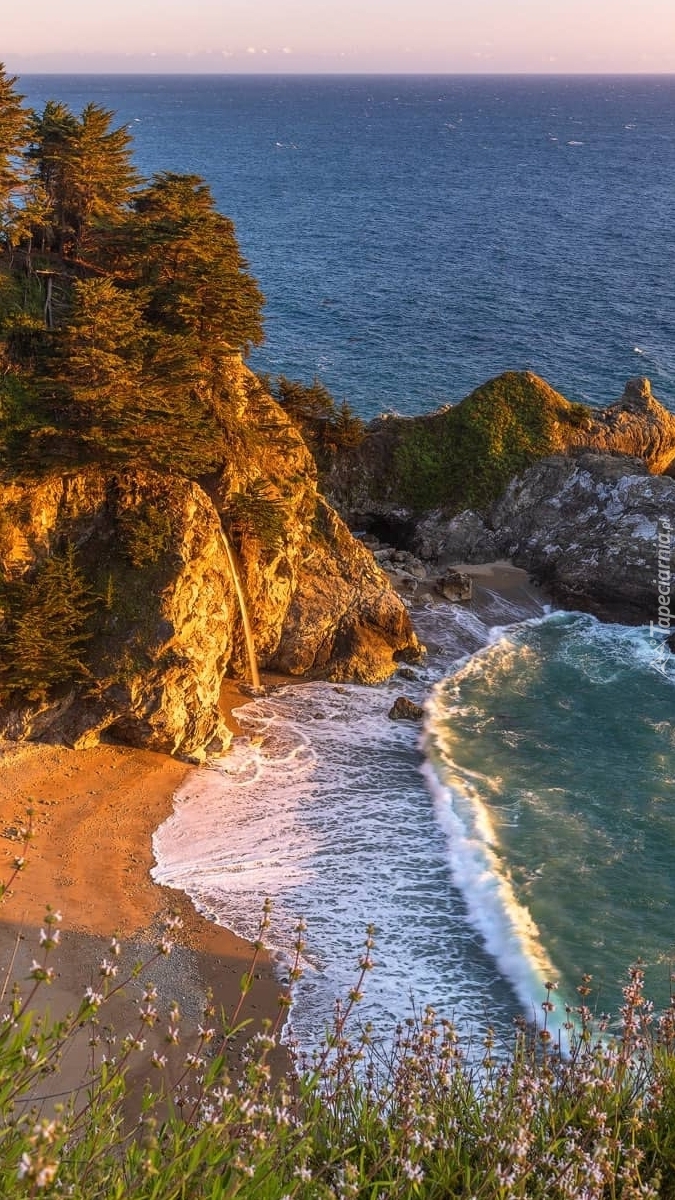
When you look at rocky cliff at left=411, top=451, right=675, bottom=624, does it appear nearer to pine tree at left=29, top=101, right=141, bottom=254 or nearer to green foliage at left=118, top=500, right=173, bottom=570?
green foliage at left=118, top=500, right=173, bottom=570

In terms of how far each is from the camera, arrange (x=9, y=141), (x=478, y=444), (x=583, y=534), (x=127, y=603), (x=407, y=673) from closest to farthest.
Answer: (x=127, y=603) < (x=9, y=141) < (x=407, y=673) < (x=583, y=534) < (x=478, y=444)

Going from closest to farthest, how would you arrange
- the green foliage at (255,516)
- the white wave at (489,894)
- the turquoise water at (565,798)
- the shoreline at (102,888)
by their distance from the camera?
1. the shoreline at (102,888)
2. the white wave at (489,894)
3. the turquoise water at (565,798)
4. the green foliage at (255,516)

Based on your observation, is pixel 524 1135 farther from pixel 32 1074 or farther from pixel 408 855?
pixel 408 855

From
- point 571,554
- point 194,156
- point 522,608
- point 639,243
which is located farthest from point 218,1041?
point 194,156

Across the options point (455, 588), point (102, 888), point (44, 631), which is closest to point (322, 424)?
point (455, 588)

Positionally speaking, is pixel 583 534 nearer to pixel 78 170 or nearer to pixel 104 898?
pixel 78 170

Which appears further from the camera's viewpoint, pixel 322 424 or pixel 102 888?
pixel 322 424

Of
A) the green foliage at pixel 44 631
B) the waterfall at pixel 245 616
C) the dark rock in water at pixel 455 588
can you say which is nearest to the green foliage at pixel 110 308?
the waterfall at pixel 245 616

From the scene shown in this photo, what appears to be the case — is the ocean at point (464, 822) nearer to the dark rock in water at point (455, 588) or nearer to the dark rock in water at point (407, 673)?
the dark rock in water at point (407, 673)
